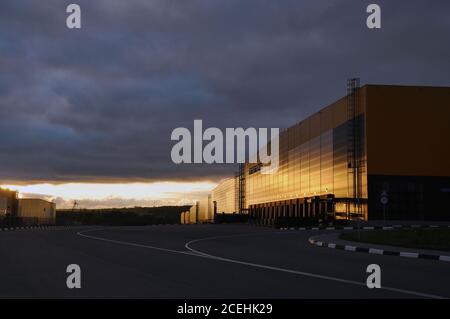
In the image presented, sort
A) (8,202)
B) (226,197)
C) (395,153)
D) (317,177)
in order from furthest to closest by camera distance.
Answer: (226,197) → (8,202) → (317,177) → (395,153)

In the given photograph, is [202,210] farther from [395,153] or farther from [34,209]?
[395,153]

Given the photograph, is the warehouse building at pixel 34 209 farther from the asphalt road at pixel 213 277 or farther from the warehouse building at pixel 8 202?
the asphalt road at pixel 213 277

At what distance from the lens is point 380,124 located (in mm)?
56438

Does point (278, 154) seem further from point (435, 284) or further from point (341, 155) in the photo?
point (435, 284)

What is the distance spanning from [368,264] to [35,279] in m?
8.90

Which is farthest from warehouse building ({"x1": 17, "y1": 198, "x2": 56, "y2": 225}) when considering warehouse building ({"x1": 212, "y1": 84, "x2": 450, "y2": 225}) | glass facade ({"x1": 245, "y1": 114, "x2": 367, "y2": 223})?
warehouse building ({"x1": 212, "y1": 84, "x2": 450, "y2": 225})

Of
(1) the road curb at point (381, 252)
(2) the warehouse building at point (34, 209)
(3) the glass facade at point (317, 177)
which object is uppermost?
(3) the glass facade at point (317, 177)

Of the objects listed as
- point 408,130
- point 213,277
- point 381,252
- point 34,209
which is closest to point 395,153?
point 408,130

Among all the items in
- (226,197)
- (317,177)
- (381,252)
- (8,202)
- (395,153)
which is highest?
(395,153)

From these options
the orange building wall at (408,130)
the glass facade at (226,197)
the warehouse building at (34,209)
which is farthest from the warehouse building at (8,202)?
the orange building wall at (408,130)

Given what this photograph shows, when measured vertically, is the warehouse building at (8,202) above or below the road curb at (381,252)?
above

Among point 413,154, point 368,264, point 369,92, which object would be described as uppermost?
point 369,92
